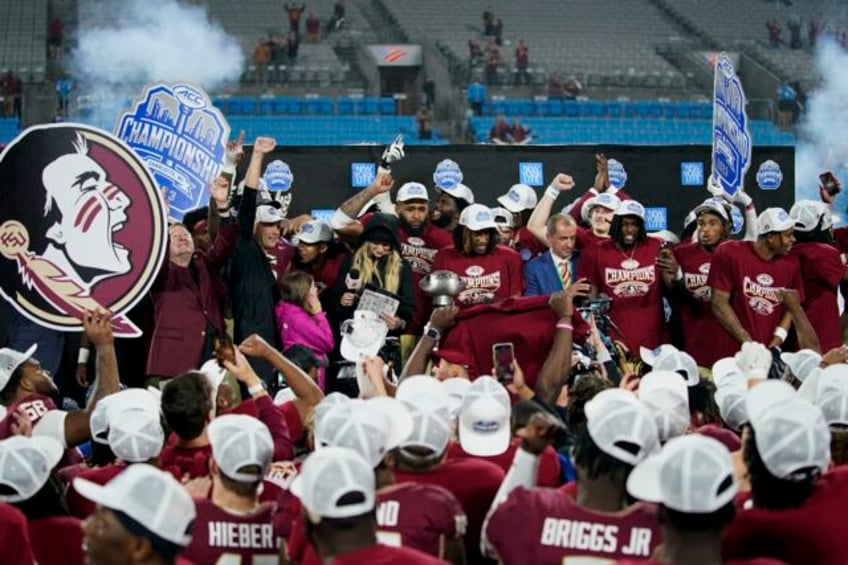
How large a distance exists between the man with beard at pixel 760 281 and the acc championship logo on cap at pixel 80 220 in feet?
11.4

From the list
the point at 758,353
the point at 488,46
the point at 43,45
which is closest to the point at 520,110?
the point at 488,46

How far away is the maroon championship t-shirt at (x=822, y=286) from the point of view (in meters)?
9.48

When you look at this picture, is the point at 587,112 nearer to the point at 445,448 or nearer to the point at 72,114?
the point at 72,114

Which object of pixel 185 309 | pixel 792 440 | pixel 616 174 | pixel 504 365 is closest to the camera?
pixel 792 440

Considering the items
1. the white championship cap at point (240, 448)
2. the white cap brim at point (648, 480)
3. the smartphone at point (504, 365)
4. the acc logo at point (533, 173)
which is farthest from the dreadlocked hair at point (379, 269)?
the white cap brim at point (648, 480)

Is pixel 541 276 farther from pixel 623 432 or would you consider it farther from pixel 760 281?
pixel 623 432

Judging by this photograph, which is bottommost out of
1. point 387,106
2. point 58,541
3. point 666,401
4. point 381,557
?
point 58,541

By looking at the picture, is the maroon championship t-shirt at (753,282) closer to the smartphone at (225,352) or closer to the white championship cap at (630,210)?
the white championship cap at (630,210)

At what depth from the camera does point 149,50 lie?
28.2 meters

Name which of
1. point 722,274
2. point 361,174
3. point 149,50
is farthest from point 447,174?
point 149,50

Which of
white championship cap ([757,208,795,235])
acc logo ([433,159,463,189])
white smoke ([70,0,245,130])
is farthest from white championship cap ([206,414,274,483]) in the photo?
white smoke ([70,0,245,130])

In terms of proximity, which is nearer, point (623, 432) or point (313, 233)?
point (623, 432)

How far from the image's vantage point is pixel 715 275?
9344 mm

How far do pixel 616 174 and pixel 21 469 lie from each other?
746 cm
